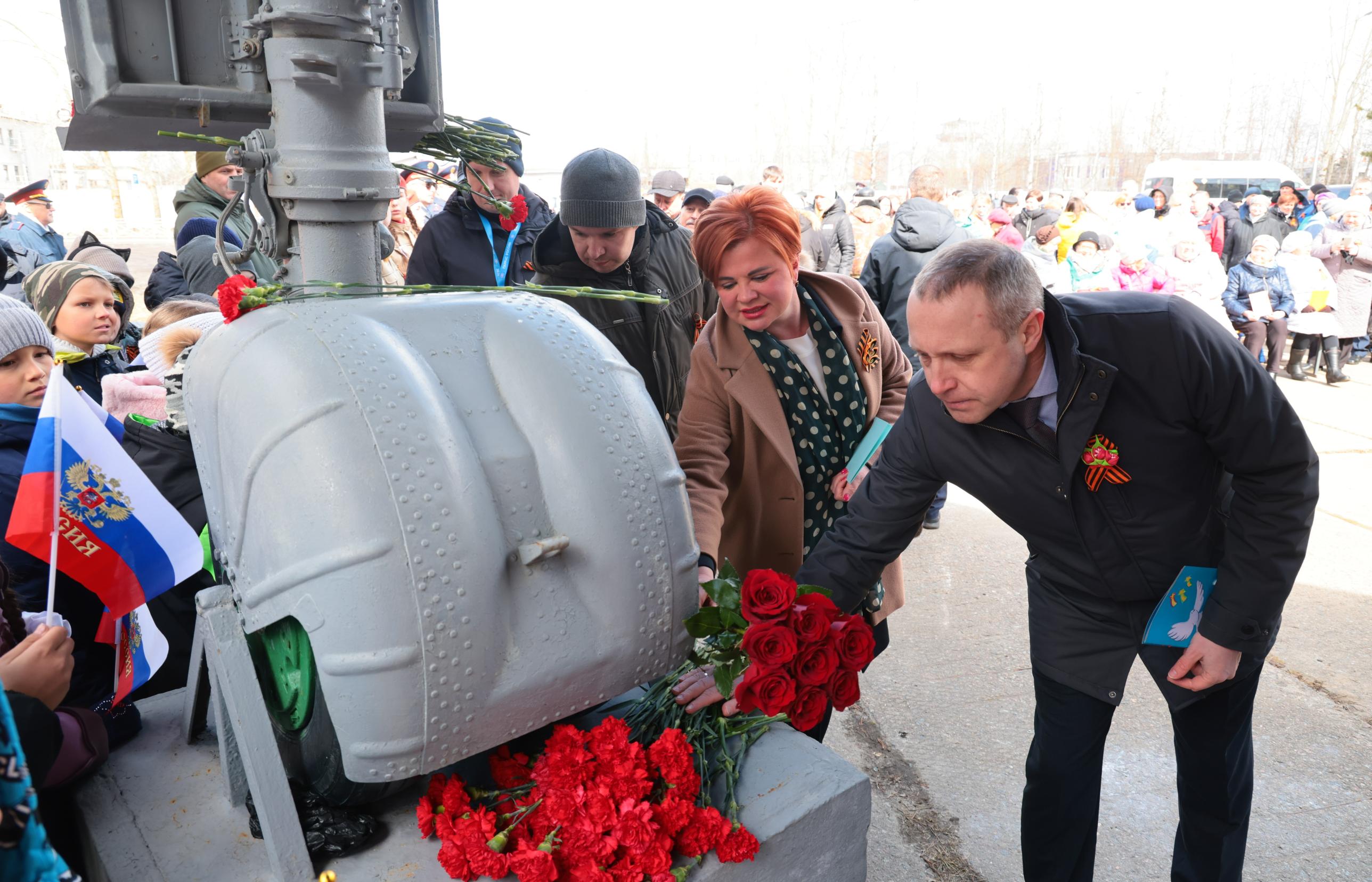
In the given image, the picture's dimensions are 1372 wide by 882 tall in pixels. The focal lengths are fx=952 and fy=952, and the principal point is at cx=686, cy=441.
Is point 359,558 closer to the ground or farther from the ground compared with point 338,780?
farther from the ground

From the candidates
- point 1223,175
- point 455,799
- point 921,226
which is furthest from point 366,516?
point 1223,175

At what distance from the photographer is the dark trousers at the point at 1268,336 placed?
29.7ft

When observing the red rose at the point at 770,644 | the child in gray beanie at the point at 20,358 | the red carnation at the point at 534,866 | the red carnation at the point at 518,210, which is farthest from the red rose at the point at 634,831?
the child in gray beanie at the point at 20,358

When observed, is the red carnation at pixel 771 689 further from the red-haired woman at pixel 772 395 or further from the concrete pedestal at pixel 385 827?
the red-haired woman at pixel 772 395

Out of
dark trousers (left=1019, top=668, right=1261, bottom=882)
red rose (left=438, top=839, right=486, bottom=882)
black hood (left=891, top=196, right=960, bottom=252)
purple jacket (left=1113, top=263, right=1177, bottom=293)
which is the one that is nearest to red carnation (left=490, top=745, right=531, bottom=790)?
red rose (left=438, top=839, right=486, bottom=882)

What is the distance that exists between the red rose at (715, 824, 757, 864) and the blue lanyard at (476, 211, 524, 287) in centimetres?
234

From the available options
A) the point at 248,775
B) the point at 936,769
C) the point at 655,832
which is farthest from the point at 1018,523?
the point at 248,775

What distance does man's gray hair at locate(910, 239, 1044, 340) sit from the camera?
180 centimetres

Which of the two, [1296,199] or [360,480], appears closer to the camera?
[360,480]

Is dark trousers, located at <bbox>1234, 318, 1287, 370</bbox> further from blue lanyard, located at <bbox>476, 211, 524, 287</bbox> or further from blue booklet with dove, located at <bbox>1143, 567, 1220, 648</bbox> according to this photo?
blue booklet with dove, located at <bbox>1143, 567, 1220, 648</bbox>

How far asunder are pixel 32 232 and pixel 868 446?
25.7 feet

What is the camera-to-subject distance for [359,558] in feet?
4.83

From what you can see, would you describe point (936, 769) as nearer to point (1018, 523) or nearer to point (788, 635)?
point (1018, 523)

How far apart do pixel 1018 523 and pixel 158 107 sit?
Answer: 2.09 m
